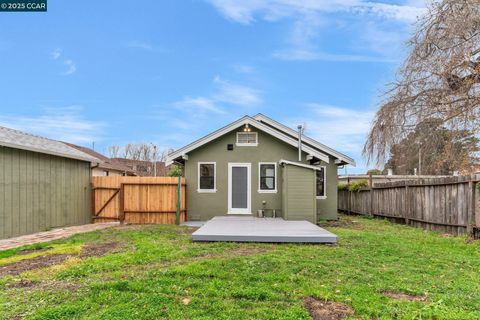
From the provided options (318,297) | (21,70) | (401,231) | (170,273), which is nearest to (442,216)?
(401,231)

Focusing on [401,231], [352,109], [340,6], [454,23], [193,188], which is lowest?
[401,231]

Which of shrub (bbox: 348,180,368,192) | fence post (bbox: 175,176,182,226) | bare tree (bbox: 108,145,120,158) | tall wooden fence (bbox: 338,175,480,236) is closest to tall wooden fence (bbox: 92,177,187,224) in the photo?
fence post (bbox: 175,176,182,226)

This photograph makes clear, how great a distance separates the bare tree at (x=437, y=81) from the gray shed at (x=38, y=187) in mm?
10295

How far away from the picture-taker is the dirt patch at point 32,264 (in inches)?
193

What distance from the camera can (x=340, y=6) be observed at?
39.3 ft

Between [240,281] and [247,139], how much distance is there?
8.24 m

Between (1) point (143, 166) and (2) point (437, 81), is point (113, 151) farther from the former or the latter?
(2) point (437, 81)

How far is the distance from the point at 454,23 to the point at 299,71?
775cm

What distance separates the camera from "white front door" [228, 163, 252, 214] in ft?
38.9

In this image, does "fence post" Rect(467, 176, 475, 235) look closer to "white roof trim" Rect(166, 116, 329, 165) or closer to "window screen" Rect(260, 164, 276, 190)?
"white roof trim" Rect(166, 116, 329, 165)

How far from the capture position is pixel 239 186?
1191 centimetres

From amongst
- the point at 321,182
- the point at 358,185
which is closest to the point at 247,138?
the point at 321,182

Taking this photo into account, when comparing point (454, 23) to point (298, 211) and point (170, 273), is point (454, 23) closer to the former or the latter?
point (298, 211)

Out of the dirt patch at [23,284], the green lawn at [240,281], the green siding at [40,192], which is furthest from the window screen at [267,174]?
the dirt patch at [23,284]
